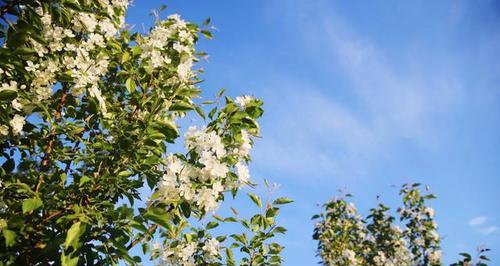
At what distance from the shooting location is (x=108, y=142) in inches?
115

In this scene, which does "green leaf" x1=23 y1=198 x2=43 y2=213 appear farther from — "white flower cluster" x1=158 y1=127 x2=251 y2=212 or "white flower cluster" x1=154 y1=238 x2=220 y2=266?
"white flower cluster" x1=154 y1=238 x2=220 y2=266

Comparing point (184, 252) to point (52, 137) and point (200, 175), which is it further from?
point (52, 137)

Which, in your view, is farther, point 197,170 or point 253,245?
point 253,245

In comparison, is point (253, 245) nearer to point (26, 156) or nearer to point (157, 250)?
point (157, 250)

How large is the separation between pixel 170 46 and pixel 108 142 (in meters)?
1.24

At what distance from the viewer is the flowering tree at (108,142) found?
2.49 metres

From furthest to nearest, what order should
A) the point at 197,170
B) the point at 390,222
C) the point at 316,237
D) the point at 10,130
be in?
the point at 390,222 < the point at 316,237 < the point at 197,170 < the point at 10,130

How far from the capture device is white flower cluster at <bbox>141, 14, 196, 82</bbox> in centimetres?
344

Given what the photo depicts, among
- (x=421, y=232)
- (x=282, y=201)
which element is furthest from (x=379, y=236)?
(x=282, y=201)

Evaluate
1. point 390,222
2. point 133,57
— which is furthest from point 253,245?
point 390,222

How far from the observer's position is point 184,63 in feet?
11.7

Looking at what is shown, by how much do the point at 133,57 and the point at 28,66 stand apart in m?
0.88

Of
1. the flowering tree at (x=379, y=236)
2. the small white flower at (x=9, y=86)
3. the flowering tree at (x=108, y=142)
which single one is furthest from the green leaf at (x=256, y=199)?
the flowering tree at (x=379, y=236)

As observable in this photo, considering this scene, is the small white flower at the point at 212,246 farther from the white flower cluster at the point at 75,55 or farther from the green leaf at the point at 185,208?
the white flower cluster at the point at 75,55
